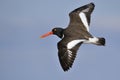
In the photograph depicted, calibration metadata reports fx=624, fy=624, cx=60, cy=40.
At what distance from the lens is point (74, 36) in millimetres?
27484

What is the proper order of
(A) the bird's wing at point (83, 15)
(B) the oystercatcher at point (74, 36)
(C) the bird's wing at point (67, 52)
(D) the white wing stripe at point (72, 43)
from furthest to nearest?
(A) the bird's wing at point (83, 15)
(D) the white wing stripe at point (72, 43)
(B) the oystercatcher at point (74, 36)
(C) the bird's wing at point (67, 52)

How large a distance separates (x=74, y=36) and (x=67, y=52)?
1789 millimetres

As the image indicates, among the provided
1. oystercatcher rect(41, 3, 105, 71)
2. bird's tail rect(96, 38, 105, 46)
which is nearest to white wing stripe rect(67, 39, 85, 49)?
oystercatcher rect(41, 3, 105, 71)

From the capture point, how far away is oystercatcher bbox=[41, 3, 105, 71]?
25.7m

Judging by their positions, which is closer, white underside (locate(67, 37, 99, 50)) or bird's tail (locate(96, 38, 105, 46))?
white underside (locate(67, 37, 99, 50))

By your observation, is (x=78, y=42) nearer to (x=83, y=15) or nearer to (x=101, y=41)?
(x=101, y=41)

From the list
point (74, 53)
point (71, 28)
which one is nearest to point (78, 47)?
point (74, 53)

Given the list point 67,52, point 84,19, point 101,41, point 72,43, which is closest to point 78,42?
point 72,43

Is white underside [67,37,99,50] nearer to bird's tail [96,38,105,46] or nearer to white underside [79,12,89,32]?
bird's tail [96,38,105,46]

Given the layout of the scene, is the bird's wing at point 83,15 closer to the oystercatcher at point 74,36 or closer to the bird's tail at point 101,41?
the oystercatcher at point 74,36

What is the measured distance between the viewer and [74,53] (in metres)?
25.7

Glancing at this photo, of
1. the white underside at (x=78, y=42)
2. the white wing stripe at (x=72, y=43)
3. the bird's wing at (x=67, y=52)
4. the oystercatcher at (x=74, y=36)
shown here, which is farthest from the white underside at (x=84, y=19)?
the bird's wing at (x=67, y=52)

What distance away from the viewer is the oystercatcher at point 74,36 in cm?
2567

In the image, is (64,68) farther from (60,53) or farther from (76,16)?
(76,16)
